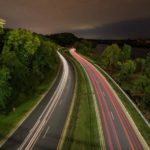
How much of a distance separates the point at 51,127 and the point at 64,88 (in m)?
28.7

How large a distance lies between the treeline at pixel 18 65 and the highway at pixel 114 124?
1784 centimetres

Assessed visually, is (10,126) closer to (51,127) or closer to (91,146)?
(51,127)

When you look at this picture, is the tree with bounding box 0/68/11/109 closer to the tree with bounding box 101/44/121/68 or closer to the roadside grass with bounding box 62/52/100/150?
the roadside grass with bounding box 62/52/100/150

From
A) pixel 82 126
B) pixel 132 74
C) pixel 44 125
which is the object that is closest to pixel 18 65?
pixel 44 125

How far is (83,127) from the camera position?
149ft

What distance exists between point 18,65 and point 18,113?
10.5 meters

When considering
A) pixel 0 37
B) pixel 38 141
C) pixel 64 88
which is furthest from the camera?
pixel 64 88

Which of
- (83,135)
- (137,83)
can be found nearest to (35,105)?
(83,135)

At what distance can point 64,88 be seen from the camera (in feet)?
234

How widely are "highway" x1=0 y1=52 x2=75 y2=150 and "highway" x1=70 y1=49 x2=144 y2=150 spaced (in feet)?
26.4

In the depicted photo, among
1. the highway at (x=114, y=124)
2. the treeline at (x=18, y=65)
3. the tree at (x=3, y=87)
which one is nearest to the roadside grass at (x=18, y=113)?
the treeline at (x=18, y=65)

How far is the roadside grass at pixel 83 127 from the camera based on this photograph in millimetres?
38541

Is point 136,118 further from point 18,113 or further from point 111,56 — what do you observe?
point 111,56

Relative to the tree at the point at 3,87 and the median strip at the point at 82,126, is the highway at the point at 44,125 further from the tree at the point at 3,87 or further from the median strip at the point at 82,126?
the tree at the point at 3,87
